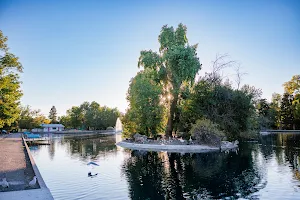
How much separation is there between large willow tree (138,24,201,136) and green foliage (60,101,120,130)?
66745 millimetres

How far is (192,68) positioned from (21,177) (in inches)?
1106

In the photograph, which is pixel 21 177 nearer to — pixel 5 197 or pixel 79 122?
pixel 5 197

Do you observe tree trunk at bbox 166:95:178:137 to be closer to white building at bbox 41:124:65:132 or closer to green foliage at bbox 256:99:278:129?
green foliage at bbox 256:99:278:129

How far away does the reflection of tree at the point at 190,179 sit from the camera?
12.6 m

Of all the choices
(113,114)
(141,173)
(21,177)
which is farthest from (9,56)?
(113,114)

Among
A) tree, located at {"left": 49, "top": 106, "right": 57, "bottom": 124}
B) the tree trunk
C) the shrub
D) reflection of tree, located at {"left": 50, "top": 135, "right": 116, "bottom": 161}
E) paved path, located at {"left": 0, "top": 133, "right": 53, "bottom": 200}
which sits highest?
tree, located at {"left": 49, "top": 106, "right": 57, "bottom": 124}

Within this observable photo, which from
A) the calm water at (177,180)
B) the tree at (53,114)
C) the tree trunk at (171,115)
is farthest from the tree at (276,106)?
the tree at (53,114)

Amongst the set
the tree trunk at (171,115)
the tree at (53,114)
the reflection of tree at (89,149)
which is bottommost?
the reflection of tree at (89,149)

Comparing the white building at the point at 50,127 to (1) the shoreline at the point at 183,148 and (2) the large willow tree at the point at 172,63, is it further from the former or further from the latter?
(1) the shoreline at the point at 183,148

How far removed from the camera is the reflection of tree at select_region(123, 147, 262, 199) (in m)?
12.6

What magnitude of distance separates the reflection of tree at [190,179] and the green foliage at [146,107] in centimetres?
1868

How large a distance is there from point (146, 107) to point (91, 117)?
2711 inches

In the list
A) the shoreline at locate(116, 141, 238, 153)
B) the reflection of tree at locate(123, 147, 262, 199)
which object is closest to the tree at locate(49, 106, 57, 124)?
the shoreline at locate(116, 141, 238, 153)

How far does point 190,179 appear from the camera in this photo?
15.5 meters
